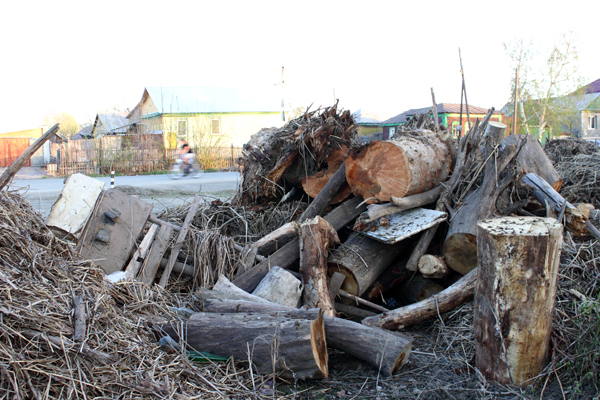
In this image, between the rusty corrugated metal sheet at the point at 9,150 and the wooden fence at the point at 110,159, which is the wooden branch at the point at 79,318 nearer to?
the wooden fence at the point at 110,159

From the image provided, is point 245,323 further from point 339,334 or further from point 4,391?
point 4,391

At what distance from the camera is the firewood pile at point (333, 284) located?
2.53 m

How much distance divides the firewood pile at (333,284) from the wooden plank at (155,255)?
20 millimetres

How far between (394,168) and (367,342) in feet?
6.50

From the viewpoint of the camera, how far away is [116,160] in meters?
19.5

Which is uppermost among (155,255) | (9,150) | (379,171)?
(9,150)

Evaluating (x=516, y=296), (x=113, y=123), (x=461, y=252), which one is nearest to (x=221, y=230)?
(x=461, y=252)

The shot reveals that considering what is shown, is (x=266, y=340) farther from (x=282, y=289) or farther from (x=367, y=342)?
(x=282, y=289)

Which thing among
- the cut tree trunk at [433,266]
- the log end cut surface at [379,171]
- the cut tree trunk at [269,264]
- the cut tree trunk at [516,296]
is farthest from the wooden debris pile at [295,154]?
the cut tree trunk at [516,296]

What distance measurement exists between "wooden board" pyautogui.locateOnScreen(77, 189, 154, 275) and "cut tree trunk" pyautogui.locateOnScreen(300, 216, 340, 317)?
5.19ft

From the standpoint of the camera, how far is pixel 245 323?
2.96 m

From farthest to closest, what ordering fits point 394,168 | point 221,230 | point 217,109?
point 217,109 < point 221,230 < point 394,168

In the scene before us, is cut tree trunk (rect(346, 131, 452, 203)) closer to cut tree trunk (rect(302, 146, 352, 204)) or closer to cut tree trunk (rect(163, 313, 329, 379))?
cut tree trunk (rect(302, 146, 352, 204))

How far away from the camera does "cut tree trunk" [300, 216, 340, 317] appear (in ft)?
12.4
